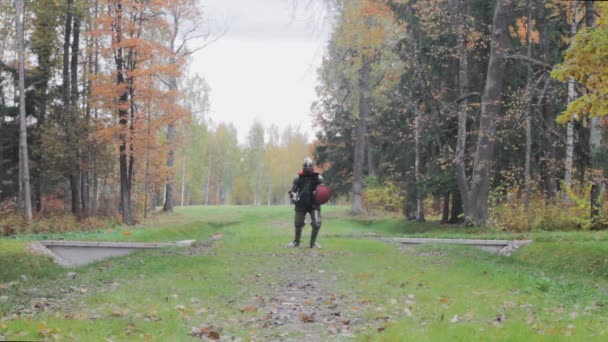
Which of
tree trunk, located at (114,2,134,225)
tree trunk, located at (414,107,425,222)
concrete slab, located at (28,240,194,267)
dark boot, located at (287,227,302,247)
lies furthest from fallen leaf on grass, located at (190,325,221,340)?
tree trunk, located at (114,2,134,225)

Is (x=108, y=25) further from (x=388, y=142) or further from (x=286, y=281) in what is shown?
(x=286, y=281)

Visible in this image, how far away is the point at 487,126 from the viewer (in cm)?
1912

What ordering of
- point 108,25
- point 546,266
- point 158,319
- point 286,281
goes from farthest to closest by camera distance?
point 108,25
point 546,266
point 286,281
point 158,319

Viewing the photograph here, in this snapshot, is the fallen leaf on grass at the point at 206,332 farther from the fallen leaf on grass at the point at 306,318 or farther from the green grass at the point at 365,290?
the fallen leaf on grass at the point at 306,318

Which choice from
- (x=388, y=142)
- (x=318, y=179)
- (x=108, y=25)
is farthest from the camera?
(x=388, y=142)

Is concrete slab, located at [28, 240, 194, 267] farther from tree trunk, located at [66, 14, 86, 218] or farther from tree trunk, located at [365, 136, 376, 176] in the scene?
tree trunk, located at [365, 136, 376, 176]

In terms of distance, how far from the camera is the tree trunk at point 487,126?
60.6ft

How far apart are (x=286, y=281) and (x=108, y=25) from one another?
18.3 metres

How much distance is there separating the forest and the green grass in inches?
202

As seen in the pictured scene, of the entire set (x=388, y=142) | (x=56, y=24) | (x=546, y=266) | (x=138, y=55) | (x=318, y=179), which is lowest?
(x=546, y=266)

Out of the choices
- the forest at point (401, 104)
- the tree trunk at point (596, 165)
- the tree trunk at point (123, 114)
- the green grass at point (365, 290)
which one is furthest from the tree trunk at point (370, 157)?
the green grass at point (365, 290)

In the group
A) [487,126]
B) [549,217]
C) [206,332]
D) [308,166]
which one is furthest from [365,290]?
[549,217]

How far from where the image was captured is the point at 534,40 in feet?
81.8

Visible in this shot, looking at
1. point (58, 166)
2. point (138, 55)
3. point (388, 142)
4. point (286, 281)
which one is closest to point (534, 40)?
point (388, 142)
